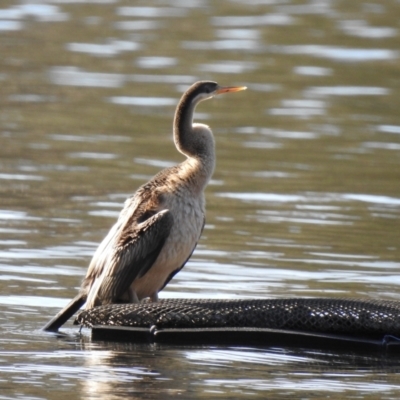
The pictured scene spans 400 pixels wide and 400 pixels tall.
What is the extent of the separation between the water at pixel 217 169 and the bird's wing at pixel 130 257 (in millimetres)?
421

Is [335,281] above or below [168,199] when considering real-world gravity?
below

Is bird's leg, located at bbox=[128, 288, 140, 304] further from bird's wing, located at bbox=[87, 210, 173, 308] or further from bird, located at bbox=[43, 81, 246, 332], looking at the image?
bird's wing, located at bbox=[87, 210, 173, 308]

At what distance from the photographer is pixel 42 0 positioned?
2747 centimetres

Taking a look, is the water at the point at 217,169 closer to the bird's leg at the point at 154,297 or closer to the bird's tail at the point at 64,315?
the bird's tail at the point at 64,315

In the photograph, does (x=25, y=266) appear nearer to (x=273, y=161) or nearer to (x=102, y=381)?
(x=102, y=381)

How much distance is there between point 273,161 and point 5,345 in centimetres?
730

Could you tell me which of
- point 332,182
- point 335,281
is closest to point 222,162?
point 332,182

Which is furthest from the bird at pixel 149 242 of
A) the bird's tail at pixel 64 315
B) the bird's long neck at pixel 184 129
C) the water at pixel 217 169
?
the water at pixel 217 169

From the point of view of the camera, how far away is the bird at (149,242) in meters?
8.80

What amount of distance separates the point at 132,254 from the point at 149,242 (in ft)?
0.42

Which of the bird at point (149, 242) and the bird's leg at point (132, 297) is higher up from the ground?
the bird at point (149, 242)

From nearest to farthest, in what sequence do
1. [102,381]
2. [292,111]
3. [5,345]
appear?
[102,381], [5,345], [292,111]

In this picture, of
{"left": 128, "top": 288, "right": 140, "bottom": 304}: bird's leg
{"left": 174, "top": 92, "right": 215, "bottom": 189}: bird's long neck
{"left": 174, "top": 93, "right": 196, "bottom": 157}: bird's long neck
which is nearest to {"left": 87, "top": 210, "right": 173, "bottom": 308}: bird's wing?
{"left": 128, "top": 288, "right": 140, "bottom": 304}: bird's leg

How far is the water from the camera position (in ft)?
25.4
